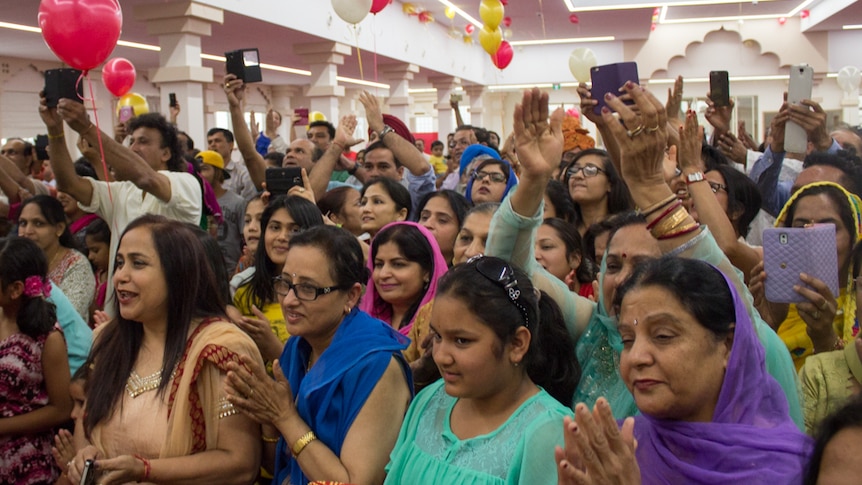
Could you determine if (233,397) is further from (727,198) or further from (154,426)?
(727,198)

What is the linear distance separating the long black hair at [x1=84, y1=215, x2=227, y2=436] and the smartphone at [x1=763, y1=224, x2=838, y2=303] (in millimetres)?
1401

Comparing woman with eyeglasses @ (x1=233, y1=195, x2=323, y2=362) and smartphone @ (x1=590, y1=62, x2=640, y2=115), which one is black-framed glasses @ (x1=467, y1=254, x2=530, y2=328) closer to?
smartphone @ (x1=590, y1=62, x2=640, y2=115)

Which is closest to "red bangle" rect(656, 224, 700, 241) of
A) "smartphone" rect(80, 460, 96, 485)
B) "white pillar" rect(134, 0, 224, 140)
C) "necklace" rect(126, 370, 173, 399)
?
"necklace" rect(126, 370, 173, 399)

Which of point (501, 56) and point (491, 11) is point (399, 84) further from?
point (491, 11)

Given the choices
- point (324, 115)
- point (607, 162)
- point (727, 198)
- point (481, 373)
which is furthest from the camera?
point (324, 115)

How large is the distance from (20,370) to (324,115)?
8227 mm

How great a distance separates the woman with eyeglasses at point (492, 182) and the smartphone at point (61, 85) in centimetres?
166

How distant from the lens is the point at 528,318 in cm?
168

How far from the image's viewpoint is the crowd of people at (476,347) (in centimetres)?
136

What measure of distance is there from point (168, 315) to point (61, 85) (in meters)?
1.62

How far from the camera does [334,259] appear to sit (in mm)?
2023

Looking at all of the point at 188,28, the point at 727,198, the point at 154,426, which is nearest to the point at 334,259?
the point at 154,426

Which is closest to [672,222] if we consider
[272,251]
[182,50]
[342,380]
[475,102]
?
[342,380]

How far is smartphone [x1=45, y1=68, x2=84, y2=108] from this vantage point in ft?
10.4
